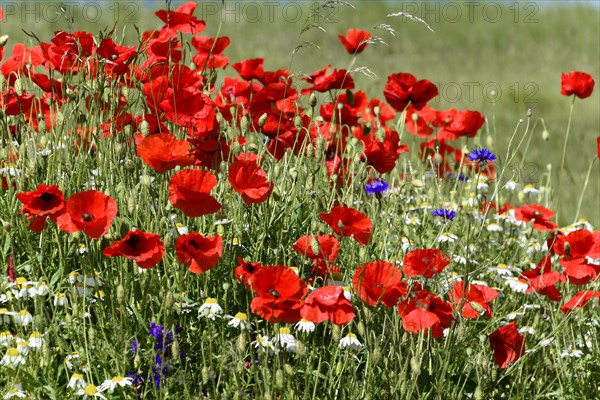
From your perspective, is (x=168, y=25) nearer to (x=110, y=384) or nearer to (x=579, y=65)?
(x=110, y=384)

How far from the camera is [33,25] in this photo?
9.45 meters

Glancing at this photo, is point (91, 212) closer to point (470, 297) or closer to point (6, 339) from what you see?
point (6, 339)

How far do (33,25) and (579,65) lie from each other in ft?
19.0

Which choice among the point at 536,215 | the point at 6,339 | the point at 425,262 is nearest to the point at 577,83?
the point at 536,215

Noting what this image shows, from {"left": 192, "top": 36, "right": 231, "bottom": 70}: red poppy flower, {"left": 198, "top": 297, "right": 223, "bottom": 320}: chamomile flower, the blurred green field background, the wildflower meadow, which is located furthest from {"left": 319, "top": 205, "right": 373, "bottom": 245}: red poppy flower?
the blurred green field background

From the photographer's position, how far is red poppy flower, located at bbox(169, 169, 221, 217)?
2119 mm

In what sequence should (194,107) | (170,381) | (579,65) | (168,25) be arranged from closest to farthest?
(170,381), (194,107), (168,25), (579,65)

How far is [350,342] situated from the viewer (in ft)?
7.23

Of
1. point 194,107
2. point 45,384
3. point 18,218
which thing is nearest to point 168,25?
point 194,107

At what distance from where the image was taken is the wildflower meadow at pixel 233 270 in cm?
210

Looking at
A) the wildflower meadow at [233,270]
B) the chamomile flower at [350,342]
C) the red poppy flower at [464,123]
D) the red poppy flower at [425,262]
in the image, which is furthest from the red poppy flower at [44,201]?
the red poppy flower at [464,123]

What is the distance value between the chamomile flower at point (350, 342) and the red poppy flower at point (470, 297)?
0.27m

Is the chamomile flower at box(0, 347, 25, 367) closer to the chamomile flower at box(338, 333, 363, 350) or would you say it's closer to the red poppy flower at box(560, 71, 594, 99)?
the chamomile flower at box(338, 333, 363, 350)

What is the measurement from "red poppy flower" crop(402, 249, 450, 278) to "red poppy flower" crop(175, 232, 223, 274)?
1.61ft
